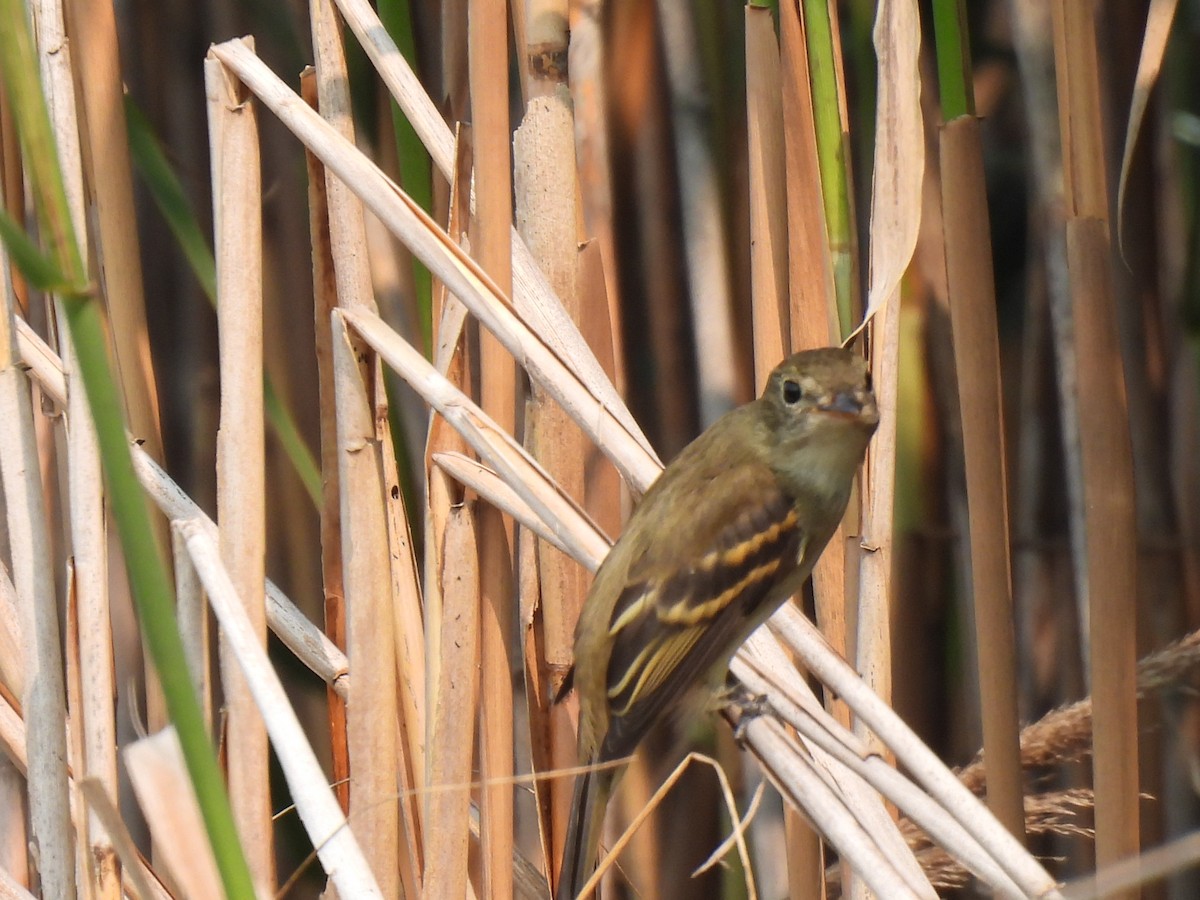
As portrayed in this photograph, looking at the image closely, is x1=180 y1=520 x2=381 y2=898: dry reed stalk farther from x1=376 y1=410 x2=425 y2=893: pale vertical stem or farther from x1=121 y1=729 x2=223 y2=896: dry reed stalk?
x1=376 y1=410 x2=425 y2=893: pale vertical stem

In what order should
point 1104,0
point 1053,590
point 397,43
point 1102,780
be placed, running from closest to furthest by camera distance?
1. point 1102,780
2. point 397,43
3. point 1104,0
4. point 1053,590

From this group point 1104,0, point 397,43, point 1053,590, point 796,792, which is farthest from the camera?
point 1053,590

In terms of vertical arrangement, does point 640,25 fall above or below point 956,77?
above

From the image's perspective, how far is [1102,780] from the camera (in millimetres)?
1508

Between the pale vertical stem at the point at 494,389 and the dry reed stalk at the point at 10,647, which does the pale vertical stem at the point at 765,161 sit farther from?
the dry reed stalk at the point at 10,647

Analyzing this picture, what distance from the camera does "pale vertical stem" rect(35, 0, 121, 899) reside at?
1.53 m

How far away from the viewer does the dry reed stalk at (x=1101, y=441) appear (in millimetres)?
1378

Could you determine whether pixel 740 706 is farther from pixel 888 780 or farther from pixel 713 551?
pixel 888 780

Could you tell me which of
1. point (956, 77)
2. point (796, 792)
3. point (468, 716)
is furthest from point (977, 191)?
point (468, 716)

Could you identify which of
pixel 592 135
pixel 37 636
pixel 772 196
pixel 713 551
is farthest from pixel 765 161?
pixel 37 636

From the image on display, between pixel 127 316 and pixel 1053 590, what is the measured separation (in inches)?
59.4

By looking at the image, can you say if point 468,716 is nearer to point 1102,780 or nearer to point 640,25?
point 1102,780

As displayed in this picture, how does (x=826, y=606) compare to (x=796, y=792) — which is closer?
(x=796, y=792)

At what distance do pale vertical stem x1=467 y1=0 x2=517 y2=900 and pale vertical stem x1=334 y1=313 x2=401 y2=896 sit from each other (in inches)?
4.5
